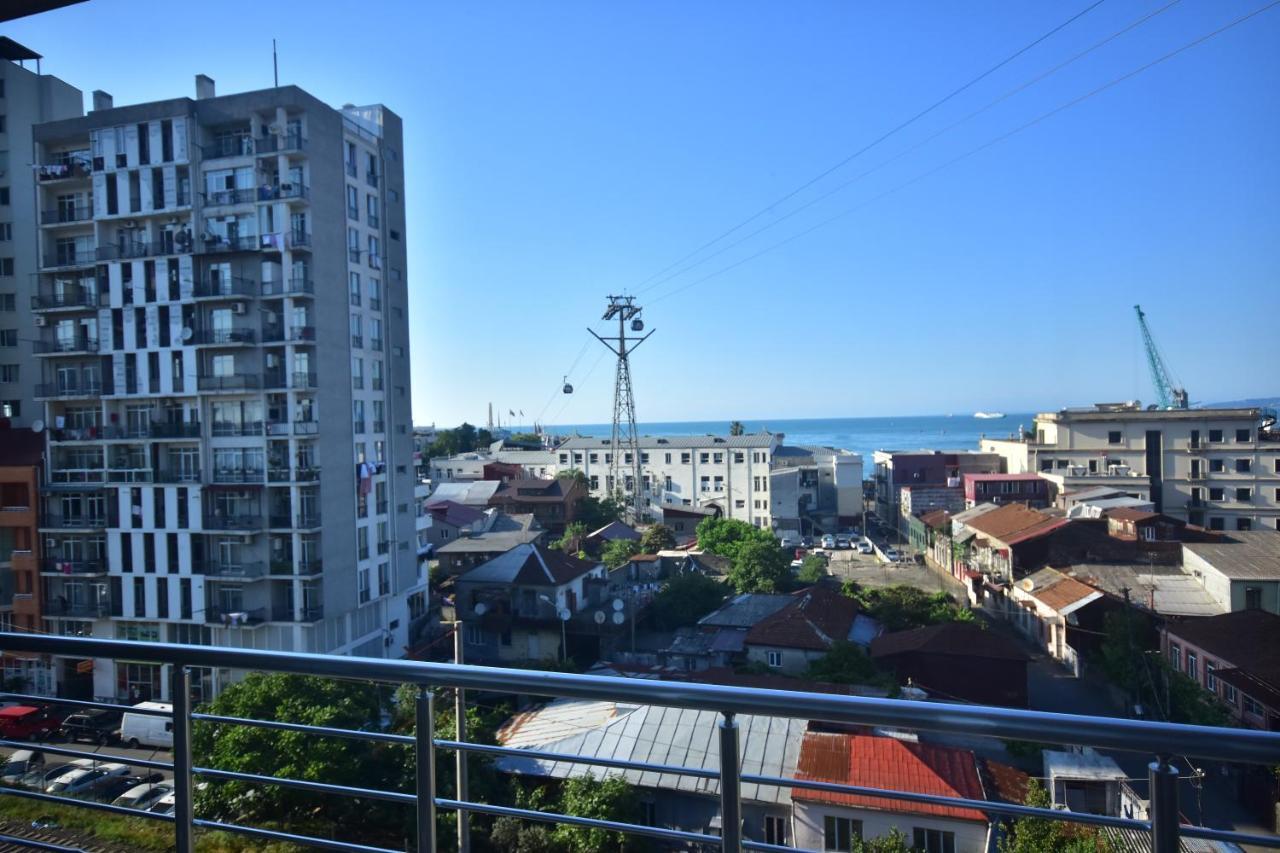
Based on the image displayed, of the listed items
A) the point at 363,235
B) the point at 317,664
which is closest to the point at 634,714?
the point at 317,664

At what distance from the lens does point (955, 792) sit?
5.46 meters

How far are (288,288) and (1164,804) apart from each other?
11984 millimetres

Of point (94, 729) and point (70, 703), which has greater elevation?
point (70, 703)

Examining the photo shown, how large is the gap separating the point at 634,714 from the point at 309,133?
894cm

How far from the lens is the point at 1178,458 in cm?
1950

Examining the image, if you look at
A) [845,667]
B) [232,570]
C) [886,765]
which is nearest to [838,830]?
[886,765]

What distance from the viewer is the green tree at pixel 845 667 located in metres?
9.56

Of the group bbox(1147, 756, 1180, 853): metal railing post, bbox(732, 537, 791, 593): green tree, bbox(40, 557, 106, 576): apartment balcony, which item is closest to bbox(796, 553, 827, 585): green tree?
bbox(732, 537, 791, 593): green tree

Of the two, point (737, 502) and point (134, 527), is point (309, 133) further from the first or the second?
point (737, 502)

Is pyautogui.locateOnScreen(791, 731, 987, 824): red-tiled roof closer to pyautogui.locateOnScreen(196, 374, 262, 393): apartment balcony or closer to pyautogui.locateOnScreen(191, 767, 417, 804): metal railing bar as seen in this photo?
pyautogui.locateOnScreen(191, 767, 417, 804): metal railing bar

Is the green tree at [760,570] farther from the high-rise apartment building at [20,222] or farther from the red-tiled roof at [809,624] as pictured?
the high-rise apartment building at [20,222]

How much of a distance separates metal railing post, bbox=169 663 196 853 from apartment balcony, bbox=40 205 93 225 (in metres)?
12.5

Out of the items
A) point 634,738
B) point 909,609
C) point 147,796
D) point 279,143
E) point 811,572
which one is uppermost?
point 279,143

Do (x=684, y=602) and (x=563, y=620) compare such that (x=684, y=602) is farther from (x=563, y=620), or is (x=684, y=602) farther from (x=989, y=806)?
(x=989, y=806)
